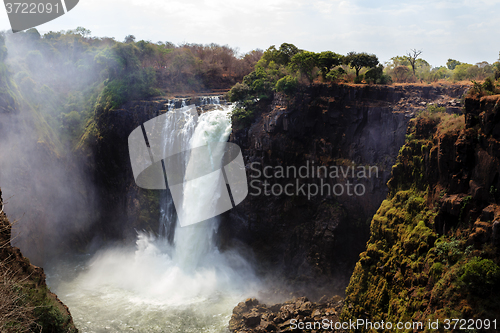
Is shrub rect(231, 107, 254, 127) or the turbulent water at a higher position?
shrub rect(231, 107, 254, 127)

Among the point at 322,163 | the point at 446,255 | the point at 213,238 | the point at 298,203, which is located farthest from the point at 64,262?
the point at 446,255

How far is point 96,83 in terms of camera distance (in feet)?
146

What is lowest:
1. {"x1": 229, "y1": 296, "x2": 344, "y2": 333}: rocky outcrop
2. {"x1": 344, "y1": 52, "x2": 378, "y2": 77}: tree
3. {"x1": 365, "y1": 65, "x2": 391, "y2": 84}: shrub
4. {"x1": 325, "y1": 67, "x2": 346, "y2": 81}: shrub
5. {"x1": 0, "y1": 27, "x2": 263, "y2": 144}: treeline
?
{"x1": 229, "y1": 296, "x2": 344, "y2": 333}: rocky outcrop

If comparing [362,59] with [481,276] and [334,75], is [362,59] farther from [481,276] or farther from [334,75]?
[481,276]

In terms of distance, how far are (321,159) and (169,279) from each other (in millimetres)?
16829

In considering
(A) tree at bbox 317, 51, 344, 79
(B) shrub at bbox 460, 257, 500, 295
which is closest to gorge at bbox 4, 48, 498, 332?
(A) tree at bbox 317, 51, 344, 79

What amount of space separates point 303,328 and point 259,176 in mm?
13369

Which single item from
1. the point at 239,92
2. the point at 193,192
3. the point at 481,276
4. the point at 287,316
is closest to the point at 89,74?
the point at 239,92

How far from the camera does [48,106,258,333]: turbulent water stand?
26.2 meters

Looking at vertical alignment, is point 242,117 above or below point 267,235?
above

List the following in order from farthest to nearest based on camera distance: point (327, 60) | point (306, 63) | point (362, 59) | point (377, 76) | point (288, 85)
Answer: point (327, 60)
point (306, 63)
point (362, 59)
point (288, 85)
point (377, 76)

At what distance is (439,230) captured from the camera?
53.4ft

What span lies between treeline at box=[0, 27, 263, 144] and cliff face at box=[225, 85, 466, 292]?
714 inches

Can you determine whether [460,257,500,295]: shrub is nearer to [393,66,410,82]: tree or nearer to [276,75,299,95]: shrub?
[276,75,299,95]: shrub
